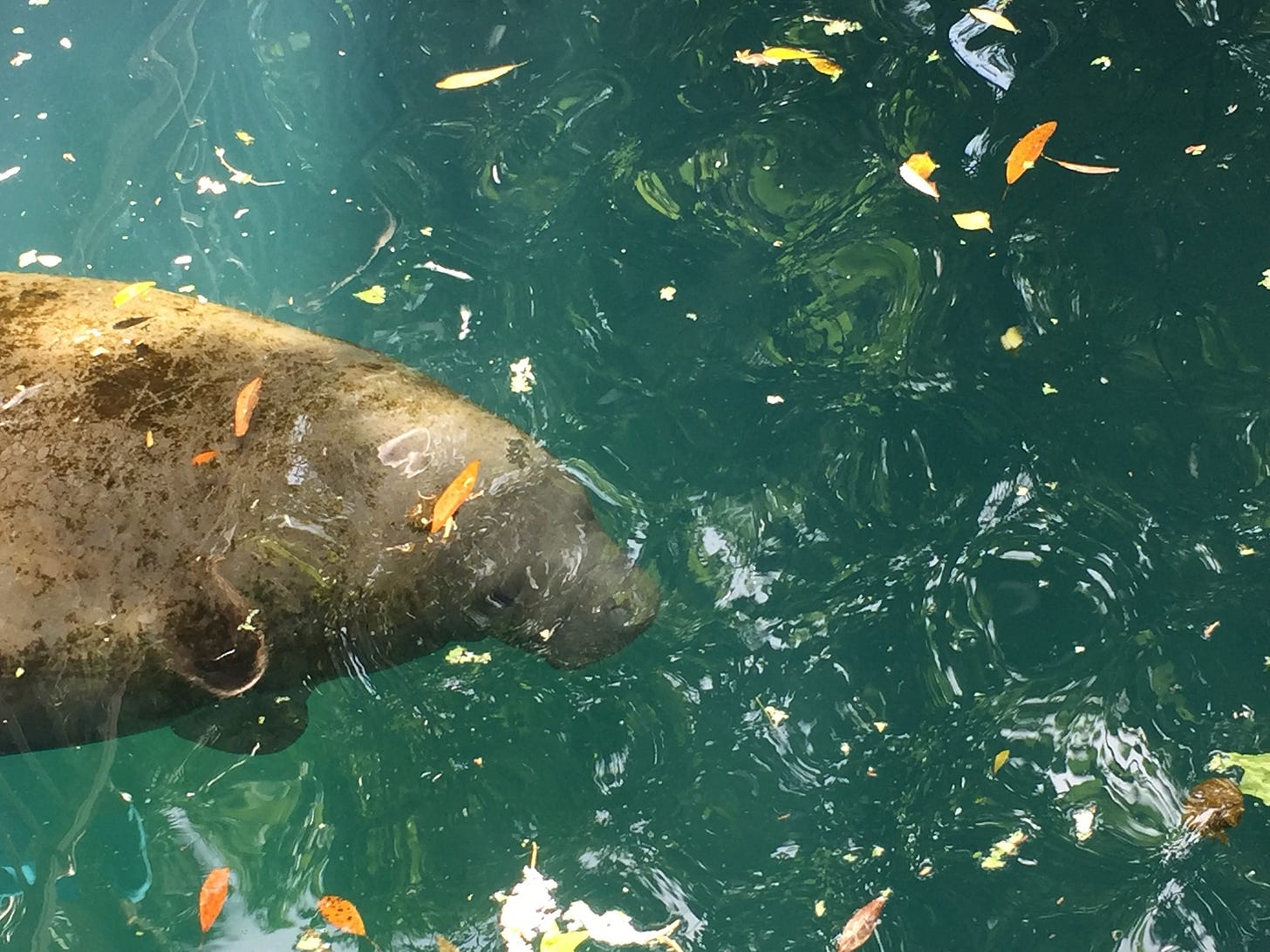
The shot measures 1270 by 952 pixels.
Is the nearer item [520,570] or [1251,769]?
[1251,769]

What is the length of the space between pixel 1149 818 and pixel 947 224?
2434 mm

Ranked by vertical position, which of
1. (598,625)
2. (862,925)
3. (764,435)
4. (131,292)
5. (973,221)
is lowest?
(862,925)

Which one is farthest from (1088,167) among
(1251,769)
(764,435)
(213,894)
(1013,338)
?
(213,894)

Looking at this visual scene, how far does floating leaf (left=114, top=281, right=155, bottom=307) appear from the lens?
12.5 feet

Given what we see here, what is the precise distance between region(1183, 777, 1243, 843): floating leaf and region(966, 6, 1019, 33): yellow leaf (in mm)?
3520

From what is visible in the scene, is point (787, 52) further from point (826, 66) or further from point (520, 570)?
point (520, 570)

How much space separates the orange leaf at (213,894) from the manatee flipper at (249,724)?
379mm

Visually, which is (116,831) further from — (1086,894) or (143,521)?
(1086,894)

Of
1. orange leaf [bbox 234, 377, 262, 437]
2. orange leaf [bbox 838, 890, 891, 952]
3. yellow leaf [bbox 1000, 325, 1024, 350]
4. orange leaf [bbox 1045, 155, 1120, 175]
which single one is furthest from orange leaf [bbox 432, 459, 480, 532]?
orange leaf [bbox 1045, 155, 1120, 175]

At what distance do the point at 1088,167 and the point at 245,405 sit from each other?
141 inches

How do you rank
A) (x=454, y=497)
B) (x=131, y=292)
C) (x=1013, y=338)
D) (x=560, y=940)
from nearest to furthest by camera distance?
(x=560, y=940) < (x=454, y=497) < (x=131, y=292) < (x=1013, y=338)

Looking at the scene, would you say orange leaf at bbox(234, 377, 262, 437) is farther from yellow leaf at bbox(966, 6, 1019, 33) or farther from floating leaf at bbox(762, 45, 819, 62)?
yellow leaf at bbox(966, 6, 1019, 33)

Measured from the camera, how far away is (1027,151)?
15.1ft

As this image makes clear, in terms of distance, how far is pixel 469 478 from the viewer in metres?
3.49
